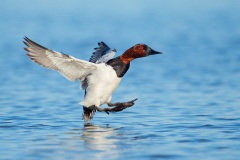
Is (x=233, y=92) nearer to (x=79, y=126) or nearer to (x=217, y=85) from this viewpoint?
(x=217, y=85)

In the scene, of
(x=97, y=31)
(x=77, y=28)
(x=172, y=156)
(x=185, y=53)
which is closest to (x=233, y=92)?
(x=172, y=156)

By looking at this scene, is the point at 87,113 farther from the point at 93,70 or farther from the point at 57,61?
the point at 57,61

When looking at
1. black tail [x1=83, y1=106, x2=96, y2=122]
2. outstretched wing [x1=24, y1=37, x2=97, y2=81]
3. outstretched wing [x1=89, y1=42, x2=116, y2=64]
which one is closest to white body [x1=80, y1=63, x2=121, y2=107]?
outstretched wing [x1=24, y1=37, x2=97, y2=81]

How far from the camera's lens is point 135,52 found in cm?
1184

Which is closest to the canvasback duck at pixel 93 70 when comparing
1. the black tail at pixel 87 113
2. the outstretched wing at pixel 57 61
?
the outstretched wing at pixel 57 61

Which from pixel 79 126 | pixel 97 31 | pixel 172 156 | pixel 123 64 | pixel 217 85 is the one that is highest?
pixel 97 31

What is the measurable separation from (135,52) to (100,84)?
738 millimetres

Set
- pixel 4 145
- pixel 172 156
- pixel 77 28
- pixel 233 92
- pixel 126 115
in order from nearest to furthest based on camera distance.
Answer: pixel 172 156, pixel 4 145, pixel 126 115, pixel 233 92, pixel 77 28

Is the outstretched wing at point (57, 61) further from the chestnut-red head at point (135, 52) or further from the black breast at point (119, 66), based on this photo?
the chestnut-red head at point (135, 52)

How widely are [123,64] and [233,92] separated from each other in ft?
15.8

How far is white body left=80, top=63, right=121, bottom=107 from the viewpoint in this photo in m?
11.6

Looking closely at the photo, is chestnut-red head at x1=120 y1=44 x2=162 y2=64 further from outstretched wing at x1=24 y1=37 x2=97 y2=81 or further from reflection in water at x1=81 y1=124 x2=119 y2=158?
reflection in water at x1=81 y1=124 x2=119 y2=158

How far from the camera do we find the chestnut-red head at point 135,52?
1177 cm

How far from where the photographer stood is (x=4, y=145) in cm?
1032
